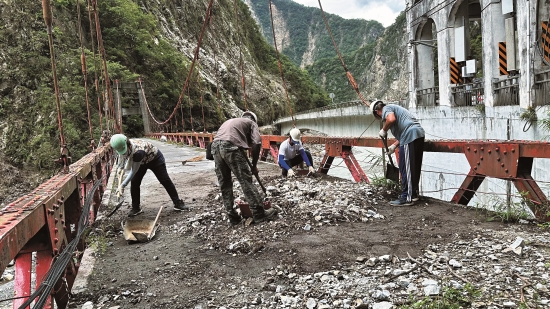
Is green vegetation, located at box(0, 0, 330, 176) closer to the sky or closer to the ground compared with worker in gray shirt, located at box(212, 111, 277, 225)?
closer to the sky

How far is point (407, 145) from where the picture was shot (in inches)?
181

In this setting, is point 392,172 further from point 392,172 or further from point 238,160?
point 238,160

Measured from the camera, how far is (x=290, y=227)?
4.09 meters

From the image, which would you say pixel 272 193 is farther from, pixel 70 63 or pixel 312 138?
pixel 70 63

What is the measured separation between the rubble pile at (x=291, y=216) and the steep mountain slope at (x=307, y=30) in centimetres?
13762

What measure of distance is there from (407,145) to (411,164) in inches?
9.3

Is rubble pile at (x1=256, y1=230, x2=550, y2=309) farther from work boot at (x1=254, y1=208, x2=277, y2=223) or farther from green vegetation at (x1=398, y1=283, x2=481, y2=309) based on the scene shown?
work boot at (x1=254, y1=208, x2=277, y2=223)

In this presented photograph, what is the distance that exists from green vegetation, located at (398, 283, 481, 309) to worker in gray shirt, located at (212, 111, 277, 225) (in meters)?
2.40

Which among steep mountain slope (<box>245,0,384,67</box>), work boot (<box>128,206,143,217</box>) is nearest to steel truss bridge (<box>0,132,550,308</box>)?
work boot (<box>128,206,143,217</box>)

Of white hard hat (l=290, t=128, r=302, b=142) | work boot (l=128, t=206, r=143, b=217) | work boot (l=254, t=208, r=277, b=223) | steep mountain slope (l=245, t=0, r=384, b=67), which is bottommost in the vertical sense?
work boot (l=128, t=206, r=143, b=217)

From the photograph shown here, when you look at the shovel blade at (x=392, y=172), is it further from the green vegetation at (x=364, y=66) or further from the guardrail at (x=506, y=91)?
the green vegetation at (x=364, y=66)

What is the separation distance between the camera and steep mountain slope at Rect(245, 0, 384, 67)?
5566 inches

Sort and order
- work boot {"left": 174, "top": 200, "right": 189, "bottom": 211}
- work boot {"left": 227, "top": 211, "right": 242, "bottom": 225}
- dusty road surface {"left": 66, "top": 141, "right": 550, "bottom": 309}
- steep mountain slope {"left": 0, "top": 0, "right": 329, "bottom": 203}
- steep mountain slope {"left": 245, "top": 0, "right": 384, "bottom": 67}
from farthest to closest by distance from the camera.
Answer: steep mountain slope {"left": 245, "top": 0, "right": 384, "bottom": 67}
steep mountain slope {"left": 0, "top": 0, "right": 329, "bottom": 203}
work boot {"left": 174, "top": 200, "right": 189, "bottom": 211}
work boot {"left": 227, "top": 211, "right": 242, "bottom": 225}
dusty road surface {"left": 66, "top": 141, "right": 550, "bottom": 309}

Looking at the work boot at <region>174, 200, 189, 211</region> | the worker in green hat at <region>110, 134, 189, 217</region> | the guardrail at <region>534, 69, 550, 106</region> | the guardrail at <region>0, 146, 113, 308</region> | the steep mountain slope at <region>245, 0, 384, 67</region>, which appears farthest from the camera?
the steep mountain slope at <region>245, 0, 384, 67</region>
